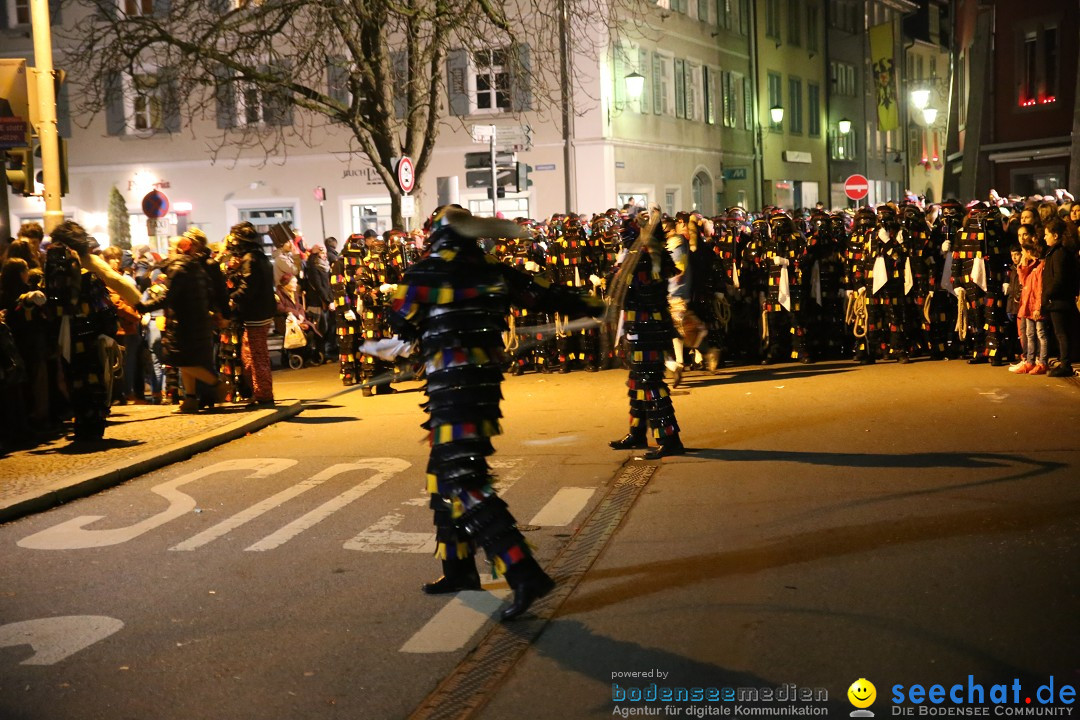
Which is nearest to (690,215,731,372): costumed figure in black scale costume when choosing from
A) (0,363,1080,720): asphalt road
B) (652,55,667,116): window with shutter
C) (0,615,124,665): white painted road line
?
(0,363,1080,720): asphalt road

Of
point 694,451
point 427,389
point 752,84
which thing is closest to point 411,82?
point 694,451

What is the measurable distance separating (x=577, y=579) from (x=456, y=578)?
70cm

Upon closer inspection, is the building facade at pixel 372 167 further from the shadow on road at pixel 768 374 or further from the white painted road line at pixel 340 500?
the white painted road line at pixel 340 500

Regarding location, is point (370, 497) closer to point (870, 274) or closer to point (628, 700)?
point (628, 700)

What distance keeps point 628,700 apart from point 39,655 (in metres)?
2.77

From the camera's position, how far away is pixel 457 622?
6164 mm

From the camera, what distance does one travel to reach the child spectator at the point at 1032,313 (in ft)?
47.8

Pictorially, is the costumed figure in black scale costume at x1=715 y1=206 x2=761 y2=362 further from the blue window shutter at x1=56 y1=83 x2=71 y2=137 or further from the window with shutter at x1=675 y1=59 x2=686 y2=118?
the blue window shutter at x1=56 y1=83 x2=71 y2=137

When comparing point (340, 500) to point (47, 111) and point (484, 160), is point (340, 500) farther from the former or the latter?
point (484, 160)

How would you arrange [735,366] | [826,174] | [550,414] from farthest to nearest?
[826,174] < [735,366] < [550,414]

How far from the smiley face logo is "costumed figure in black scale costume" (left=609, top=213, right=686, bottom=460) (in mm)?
5593

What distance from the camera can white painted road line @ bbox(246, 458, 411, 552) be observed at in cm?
812

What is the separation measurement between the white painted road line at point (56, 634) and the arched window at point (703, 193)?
40.2 metres

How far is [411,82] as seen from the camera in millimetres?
23281
